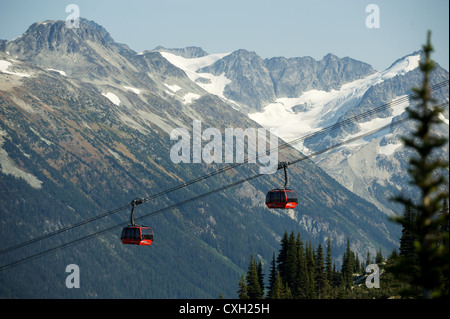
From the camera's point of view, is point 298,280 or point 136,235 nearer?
point 136,235

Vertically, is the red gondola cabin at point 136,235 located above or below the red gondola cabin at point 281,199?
below

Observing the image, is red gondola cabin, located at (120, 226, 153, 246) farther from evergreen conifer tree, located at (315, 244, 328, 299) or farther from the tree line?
evergreen conifer tree, located at (315, 244, 328, 299)

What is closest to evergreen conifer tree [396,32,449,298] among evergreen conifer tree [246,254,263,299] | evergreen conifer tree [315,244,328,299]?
evergreen conifer tree [246,254,263,299]

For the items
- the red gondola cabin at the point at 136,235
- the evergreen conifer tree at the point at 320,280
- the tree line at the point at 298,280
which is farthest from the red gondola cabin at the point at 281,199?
the evergreen conifer tree at the point at 320,280

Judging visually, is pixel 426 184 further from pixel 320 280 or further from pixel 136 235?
pixel 320 280

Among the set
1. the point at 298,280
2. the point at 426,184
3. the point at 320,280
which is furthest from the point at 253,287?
the point at 426,184

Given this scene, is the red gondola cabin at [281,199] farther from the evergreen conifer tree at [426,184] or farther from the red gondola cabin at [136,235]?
the evergreen conifer tree at [426,184]

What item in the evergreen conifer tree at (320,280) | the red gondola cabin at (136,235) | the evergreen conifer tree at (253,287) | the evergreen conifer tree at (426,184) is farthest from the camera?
the evergreen conifer tree at (320,280)

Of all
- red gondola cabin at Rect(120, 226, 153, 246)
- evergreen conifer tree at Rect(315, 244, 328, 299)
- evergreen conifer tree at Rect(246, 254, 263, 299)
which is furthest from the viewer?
evergreen conifer tree at Rect(315, 244, 328, 299)

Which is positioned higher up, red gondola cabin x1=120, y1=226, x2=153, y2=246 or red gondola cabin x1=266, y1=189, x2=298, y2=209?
red gondola cabin x1=266, y1=189, x2=298, y2=209
